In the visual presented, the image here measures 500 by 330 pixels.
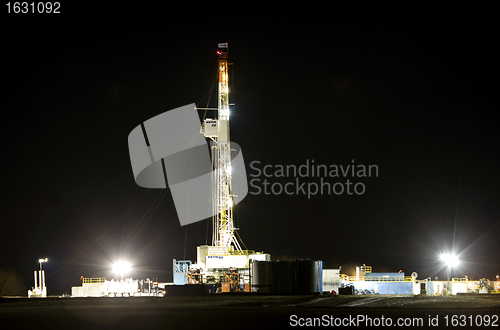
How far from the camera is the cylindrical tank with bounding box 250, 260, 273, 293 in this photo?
73.3ft

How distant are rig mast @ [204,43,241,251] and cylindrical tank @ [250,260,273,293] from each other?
880cm

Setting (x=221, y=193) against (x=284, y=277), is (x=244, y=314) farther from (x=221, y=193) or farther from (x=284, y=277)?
(x=221, y=193)

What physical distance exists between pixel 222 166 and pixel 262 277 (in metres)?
10.8

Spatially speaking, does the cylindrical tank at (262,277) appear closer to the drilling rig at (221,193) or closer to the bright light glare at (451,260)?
the drilling rig at (221,193)

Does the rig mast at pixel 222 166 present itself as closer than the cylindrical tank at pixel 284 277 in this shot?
No

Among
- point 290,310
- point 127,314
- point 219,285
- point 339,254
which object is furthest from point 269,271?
point 339,254

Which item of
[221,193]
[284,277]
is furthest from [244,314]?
[221,193]

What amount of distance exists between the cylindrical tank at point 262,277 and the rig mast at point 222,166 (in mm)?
8800

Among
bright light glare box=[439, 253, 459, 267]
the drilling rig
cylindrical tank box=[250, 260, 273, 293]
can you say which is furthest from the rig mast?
bright light glare box=[439, 253, 459, 267]

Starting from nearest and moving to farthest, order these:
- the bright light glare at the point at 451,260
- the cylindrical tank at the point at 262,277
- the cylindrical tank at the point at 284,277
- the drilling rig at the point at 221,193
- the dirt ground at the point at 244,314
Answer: the dirt ground at the point at 244,314, the cylindrical tank at the point at 284,277, the cylindrical tank at the point at 262,277, the drilling rig at the point at 221,193, the bright light glare at the point at 451,260

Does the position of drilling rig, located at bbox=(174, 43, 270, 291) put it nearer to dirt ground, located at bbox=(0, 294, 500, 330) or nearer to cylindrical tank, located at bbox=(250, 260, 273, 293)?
cylindrical tank, located at bbox=(250, 260, 273, 293)

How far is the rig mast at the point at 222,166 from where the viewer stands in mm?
31812

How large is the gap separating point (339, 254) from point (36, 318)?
68.7 m

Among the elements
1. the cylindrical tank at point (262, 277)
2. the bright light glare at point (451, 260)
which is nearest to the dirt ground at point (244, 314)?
the cylindrical tank at point (262, 277)
